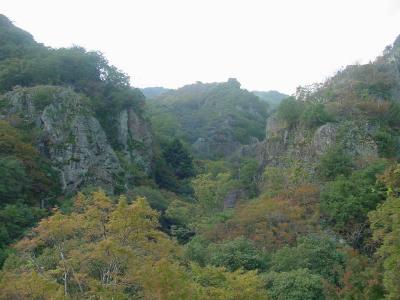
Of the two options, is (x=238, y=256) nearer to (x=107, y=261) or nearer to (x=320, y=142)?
(x=107, y=261)

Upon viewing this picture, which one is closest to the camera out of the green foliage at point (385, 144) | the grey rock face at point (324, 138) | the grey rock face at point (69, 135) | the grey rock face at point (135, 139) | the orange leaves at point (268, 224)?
the orange leaves at point (268, 224)

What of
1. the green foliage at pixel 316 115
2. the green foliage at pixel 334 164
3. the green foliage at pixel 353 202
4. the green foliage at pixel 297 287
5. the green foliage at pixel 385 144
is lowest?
the green foliage at pixel 297 287

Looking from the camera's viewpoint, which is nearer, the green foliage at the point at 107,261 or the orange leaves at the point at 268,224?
the green foliage at the point at 107,261

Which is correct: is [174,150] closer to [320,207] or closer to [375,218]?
[320,207]

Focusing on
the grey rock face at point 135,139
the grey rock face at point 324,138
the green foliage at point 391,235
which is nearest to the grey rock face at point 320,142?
the grey rock face at point 324,138

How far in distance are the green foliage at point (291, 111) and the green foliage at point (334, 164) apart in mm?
6227

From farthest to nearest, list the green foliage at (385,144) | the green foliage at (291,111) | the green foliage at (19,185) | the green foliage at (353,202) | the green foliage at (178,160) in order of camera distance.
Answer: the green foliage at (178,160)
the green foliage at (291,111)
the green foliage at (385,144)
the green foliage at (19,185)
the green foliage at (353,202)

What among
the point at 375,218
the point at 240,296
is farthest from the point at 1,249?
the point at 375,218

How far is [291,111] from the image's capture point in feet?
111

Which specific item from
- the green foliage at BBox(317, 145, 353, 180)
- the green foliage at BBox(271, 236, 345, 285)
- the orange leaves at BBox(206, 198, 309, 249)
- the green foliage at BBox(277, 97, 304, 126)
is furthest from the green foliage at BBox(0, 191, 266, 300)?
the green foliage at BBox(277, 97, 304, 126)

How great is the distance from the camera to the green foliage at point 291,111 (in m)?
33.9

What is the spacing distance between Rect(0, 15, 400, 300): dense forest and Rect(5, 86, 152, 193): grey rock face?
90mm

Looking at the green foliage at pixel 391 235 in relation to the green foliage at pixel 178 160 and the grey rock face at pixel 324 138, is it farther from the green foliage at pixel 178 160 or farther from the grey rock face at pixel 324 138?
the green foliage at pixel 178 160

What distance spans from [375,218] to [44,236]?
9.15 metres
